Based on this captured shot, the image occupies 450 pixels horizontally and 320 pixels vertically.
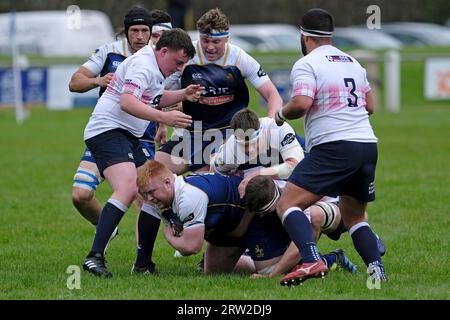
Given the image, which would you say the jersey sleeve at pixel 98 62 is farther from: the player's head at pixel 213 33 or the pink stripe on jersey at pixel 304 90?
the pink stripe on jersey at pixel 304 90

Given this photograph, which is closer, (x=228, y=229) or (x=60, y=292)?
(x=60, y=292)

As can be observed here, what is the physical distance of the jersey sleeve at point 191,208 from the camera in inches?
296

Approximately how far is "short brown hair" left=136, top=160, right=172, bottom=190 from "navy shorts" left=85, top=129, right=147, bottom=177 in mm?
591

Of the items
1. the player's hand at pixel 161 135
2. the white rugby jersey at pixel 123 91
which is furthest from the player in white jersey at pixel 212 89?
the white rugby jersey at pixel 123 91

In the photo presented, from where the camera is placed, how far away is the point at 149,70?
7.97 meters

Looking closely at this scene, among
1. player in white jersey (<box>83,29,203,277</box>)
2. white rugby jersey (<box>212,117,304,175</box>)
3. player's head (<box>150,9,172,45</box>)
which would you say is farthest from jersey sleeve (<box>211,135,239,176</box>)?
player's head (<box>150,9,172,45</box>)

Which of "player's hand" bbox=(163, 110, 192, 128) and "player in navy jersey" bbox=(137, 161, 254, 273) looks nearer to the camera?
"player in navy jersey" bbox=(137, 161, 254, 273)

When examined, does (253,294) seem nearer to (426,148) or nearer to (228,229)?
(228,229)

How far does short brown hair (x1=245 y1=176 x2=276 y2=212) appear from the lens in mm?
7551

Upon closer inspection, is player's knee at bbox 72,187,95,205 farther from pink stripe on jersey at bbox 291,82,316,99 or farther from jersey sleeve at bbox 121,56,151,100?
pink stripe on jersey at bbox 291,82,316,99

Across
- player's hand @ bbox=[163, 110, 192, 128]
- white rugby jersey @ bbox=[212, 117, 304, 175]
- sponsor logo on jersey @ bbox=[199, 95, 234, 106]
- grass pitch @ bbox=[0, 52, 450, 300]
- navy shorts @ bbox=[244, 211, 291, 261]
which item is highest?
player's hand @ bbox=[163, 110, 192, 128]

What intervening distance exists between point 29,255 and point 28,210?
278 centimetres

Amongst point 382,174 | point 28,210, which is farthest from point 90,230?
point 382,174

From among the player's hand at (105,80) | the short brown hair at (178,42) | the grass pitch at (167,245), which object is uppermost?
the short brown hair at (178,42)
